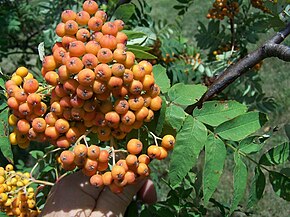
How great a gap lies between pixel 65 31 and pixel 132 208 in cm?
64

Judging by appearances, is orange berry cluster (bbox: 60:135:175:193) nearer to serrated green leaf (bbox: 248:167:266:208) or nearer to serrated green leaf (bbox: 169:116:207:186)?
serrated green leaf (bbox: 169:116:207:186)

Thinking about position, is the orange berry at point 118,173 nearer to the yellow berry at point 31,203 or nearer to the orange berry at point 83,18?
the orange berry at point 83,18

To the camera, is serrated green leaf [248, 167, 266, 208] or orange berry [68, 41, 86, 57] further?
serrated green leaf [248, 167, 266, 208]

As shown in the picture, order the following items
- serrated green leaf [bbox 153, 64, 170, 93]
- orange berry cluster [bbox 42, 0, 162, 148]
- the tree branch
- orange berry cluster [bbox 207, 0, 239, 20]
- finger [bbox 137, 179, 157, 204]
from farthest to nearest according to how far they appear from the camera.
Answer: orange berry cluster [bbox 207, 0, 239, 20]
finger [bbox 137, 179, 157, 204]
serrated green leaf [bbox 153, 64, 170, 93]
the tree branch
orange berry cluster [bbox 42, 0, 162, 148]

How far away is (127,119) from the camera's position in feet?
A: 3.46

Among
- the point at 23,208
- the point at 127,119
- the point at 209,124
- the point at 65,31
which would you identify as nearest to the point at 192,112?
the point at 209,124

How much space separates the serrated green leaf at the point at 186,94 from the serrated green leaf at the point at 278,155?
9.2 inches

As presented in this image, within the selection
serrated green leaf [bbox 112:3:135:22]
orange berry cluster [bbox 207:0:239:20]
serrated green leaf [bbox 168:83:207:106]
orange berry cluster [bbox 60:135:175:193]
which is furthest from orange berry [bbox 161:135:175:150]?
orange berry cluster [bbox 207:0:239:20]

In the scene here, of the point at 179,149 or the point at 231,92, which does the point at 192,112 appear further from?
the point at 231,92

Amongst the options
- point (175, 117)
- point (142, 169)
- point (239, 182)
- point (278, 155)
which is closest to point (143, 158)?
point (142, 169)

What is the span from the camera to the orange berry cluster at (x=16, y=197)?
141cm

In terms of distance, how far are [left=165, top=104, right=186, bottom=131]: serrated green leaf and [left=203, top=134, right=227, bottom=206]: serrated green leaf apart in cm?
8

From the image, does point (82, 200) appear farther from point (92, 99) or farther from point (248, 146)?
point (248, 146)

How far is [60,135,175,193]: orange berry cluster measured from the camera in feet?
3.51
